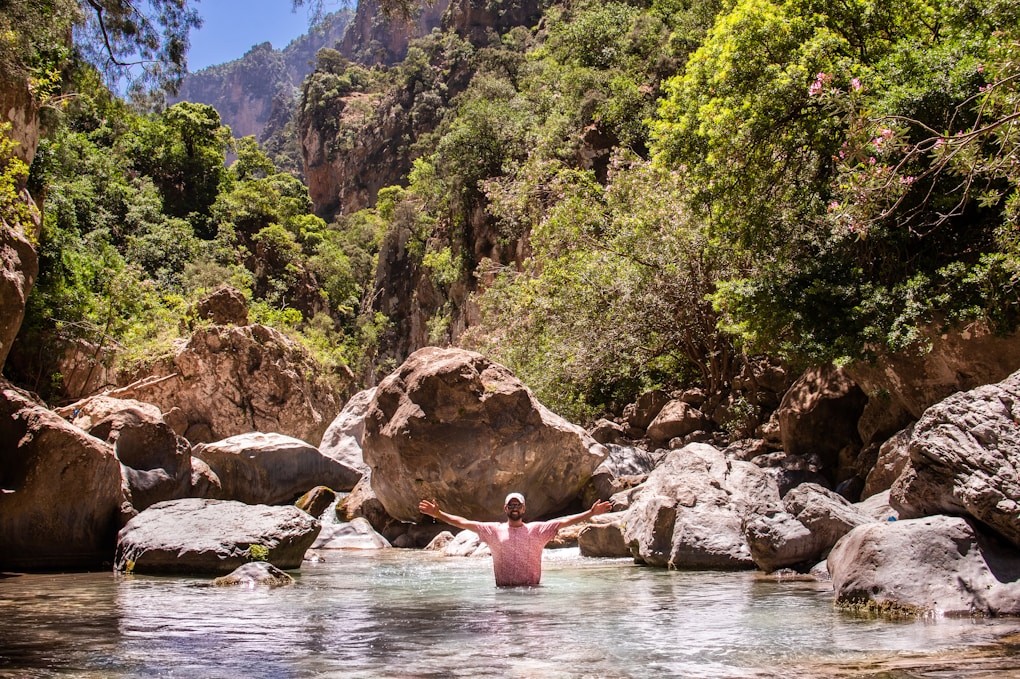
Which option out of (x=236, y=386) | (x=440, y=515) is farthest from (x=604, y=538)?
(x=236, y=386)

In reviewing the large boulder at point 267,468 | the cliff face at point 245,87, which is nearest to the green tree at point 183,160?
the large boulder at point 267,468

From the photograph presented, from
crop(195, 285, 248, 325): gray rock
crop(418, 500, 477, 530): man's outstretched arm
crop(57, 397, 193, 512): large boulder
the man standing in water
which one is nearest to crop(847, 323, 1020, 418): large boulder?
the man standing in water

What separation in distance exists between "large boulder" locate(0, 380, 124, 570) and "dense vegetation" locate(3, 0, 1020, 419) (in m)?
3.82

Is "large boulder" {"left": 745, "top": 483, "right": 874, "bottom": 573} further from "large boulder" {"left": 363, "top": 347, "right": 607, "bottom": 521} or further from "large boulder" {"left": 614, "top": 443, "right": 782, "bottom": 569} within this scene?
"large boulder" {"left": 363, "top": 347, "right": 607, "bottom": 521}

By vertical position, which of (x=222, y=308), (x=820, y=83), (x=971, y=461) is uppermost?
(x=222, y=308)

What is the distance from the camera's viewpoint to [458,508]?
13.8 m

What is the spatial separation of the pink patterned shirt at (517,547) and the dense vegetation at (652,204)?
437 centimetres

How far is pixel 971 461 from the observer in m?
6.28

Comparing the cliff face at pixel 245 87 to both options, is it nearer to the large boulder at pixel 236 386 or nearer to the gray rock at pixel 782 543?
the large boulder at pixel 236 386

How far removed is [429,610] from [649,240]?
38.7ft

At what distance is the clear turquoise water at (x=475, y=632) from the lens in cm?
454

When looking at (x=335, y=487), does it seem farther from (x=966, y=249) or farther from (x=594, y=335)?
(x=966, y=249)

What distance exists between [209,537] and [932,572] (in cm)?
743

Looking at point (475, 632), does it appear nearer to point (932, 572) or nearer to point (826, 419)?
point (932, 572)
